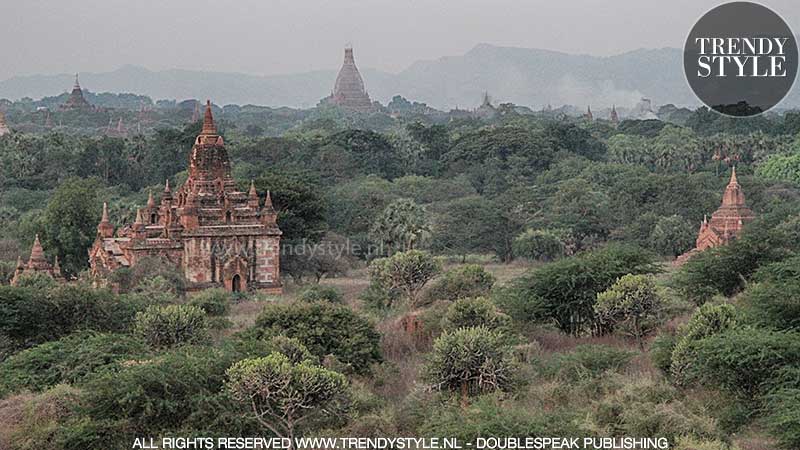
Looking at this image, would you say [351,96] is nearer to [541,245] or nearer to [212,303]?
[541,245]

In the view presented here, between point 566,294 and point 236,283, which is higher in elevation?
point 566,294

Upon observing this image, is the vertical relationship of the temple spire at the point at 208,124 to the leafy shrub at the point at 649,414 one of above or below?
above

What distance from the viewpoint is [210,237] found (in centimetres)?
3666

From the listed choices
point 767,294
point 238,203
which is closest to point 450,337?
point 767,294

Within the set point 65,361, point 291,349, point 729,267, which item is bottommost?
point 65,361

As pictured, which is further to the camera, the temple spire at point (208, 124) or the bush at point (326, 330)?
the temple spire at point (208, 124)

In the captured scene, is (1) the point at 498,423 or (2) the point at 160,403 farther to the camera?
(2) the point at 160,403

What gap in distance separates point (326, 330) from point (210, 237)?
1342 centimetres

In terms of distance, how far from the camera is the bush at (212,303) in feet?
102

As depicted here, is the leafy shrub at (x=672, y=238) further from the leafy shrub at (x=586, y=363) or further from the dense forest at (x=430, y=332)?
the leafy shrub at (x=586, y=363)

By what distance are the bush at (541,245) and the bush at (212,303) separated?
56.2 feet

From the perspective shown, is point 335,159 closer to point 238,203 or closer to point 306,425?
point 238,203

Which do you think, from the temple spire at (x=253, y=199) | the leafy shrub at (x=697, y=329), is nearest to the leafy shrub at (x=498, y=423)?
the leafy shrub at (x=697, y=329)

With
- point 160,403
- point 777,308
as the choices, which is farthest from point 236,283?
point 160,403
